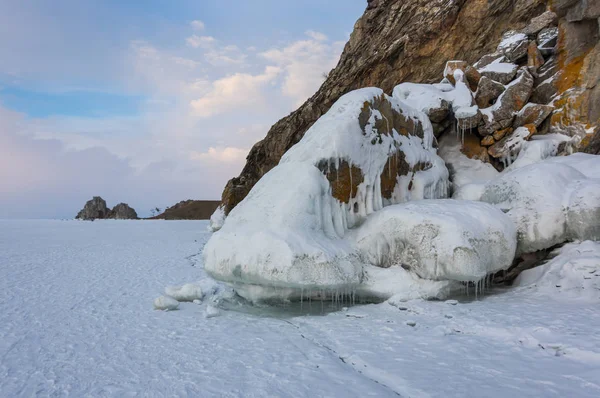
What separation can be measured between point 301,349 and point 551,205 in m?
8.33

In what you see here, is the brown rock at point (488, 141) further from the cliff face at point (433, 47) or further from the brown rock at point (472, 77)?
the brown rock at point (472, 77)

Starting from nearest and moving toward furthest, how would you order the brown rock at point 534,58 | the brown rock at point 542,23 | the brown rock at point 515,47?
the brown rock at point 534,58
the brown rock at point 542,23
the brown rock at point 515,47

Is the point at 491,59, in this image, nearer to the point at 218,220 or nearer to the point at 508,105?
the point at 508,105

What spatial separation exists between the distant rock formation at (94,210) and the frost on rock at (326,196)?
82.0 metres

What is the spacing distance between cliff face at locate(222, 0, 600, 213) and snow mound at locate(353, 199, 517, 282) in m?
8.76

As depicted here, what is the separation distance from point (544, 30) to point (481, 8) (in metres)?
5.24

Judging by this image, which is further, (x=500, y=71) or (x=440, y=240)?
(x=500, y=71)

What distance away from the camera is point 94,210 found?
78.6 metres

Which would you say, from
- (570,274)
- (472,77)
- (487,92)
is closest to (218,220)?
(472,77)

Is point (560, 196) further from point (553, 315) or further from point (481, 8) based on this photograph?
point (481, 8)

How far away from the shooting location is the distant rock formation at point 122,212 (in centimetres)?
7925

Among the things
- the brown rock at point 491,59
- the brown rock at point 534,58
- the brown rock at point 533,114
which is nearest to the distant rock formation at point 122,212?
the brown rock at point 491,59

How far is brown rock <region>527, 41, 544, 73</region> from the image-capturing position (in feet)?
52.9

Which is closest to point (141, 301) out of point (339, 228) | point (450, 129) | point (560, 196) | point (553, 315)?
point (339, 228)
